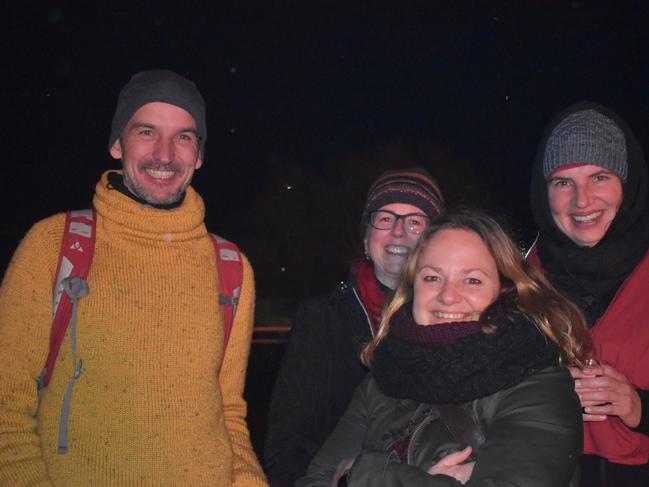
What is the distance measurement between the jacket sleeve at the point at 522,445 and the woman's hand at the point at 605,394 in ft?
0.99

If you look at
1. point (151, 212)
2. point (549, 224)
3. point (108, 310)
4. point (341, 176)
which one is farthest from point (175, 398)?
point (341, 176)

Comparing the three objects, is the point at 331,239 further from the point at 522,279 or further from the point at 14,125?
the point at 522,279

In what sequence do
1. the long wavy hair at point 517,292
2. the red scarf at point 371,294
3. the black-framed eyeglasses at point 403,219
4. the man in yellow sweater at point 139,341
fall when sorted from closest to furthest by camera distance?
the man in yellow sweater at point 139,341, the long wavy hair at point 517,292, the red scarf at point 371,294, the black-framed eyeglasses at point 403,219

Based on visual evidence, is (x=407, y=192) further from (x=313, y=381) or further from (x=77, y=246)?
(x=77, y=246)

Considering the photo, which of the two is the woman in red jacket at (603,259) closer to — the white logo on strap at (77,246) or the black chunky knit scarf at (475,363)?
the black chunky knit scarf at (475,363)

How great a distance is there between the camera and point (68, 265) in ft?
7.48

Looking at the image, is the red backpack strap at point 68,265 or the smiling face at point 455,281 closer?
the red backpack strap at point 68,265

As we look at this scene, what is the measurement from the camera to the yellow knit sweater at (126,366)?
213cm

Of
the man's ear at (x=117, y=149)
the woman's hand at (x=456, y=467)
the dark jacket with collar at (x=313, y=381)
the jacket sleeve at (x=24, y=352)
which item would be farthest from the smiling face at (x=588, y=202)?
the jacket sleeve at (x=24, y=352)

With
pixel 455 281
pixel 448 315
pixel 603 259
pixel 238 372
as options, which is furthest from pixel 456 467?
pixel 603 259

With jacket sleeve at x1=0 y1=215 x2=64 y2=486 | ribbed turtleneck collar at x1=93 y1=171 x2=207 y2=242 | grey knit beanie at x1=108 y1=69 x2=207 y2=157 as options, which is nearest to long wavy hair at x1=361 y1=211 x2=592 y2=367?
ribbed turtleneck collar at x1=93 y1=171 x2=207 y2=242

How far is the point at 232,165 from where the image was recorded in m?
62.8

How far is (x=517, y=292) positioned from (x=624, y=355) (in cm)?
63

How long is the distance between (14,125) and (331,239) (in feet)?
78.8
